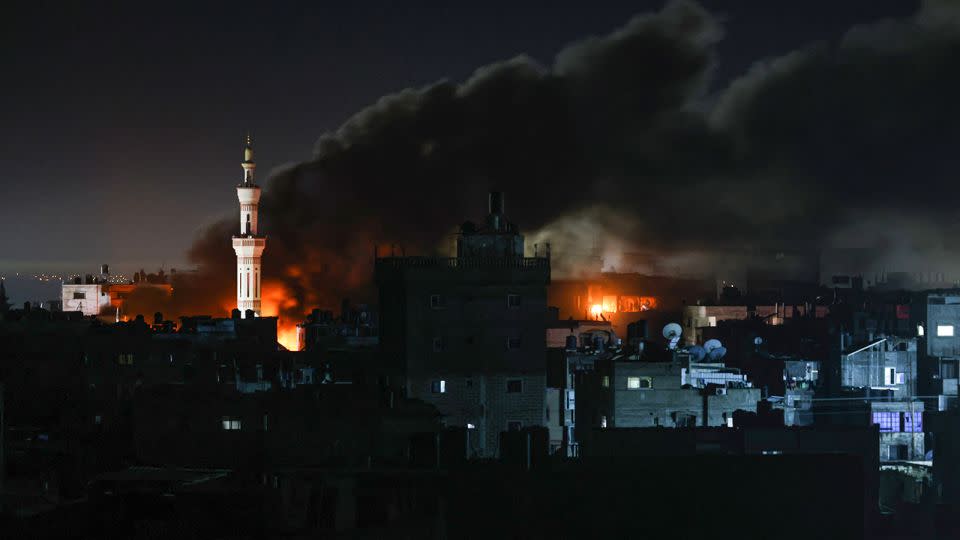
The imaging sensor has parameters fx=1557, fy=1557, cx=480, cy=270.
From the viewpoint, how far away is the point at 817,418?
37750 millimetres

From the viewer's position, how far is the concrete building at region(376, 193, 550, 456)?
119 feet

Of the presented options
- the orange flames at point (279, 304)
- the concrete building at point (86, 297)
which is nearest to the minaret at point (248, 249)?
the orange flames at point (279, 304)

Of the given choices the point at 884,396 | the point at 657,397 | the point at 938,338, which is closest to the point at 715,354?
the point at 884,396

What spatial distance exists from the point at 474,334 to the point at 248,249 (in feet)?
97.5

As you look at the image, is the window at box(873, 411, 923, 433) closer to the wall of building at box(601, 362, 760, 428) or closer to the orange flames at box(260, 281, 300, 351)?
the wall of building at box(601, 362, 760, 428)

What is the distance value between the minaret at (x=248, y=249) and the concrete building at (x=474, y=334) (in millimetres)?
25850

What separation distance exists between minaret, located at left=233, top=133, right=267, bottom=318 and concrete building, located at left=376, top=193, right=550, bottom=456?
25.9 metres

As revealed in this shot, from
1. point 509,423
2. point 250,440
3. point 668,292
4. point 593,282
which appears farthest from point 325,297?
point 250,440

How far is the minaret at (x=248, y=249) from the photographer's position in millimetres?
63875

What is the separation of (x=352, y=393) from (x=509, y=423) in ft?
17.3

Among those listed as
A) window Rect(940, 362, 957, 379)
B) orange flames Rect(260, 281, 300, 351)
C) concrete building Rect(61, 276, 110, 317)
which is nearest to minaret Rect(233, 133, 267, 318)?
orange flames Rect(260, 281, 300, 351)

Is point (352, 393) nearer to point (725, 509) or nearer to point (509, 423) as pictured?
point (509, 423)

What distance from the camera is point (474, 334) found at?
3688cm

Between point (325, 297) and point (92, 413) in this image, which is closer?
point (92, 413)
